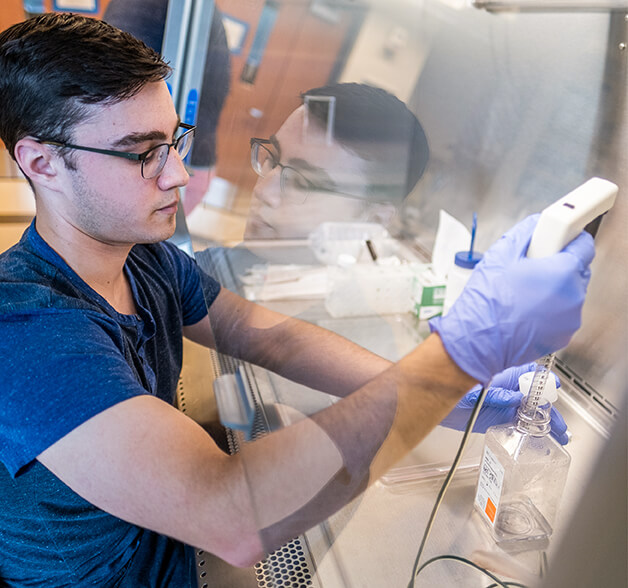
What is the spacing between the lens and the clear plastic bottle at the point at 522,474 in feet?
3.03

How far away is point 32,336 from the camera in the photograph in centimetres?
90

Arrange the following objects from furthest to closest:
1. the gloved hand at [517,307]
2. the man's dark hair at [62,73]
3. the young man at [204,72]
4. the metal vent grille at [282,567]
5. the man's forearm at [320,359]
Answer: the young man at [204,72] → the man's dark hair at [62,73] → the metal vent grille at [282,567] → the man's forearm at [320,359] → the gloved hand at [517,307]

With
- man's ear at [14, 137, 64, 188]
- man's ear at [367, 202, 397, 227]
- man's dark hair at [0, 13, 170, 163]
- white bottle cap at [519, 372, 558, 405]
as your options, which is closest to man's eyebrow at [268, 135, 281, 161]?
man's ear at [367, 202, 397, 227]

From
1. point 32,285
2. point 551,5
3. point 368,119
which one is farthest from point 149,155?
point 551,5

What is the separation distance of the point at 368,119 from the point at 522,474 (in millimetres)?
624

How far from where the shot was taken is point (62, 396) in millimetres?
848

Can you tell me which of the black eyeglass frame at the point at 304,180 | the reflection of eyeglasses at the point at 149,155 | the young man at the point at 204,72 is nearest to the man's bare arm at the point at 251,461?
the black eyeglass frame at the point at 304,180

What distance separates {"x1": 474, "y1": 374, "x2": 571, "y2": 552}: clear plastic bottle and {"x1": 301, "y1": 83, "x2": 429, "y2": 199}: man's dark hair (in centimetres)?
43

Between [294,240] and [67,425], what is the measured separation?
52 centimetres

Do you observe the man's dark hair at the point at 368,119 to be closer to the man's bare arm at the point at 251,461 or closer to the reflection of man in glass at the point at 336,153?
the reflection of man in glass at the point at 336,153

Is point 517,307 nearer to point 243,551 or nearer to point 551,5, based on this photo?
point 243,551

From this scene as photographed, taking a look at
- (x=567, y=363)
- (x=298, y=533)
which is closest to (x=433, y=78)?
(x=567, y=363)

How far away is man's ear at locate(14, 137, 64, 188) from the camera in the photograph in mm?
1073

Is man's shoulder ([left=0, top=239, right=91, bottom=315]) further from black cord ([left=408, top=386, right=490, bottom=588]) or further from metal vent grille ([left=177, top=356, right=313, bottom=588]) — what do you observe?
black cord ([left=408, top=386, right=490, bottom=588])
